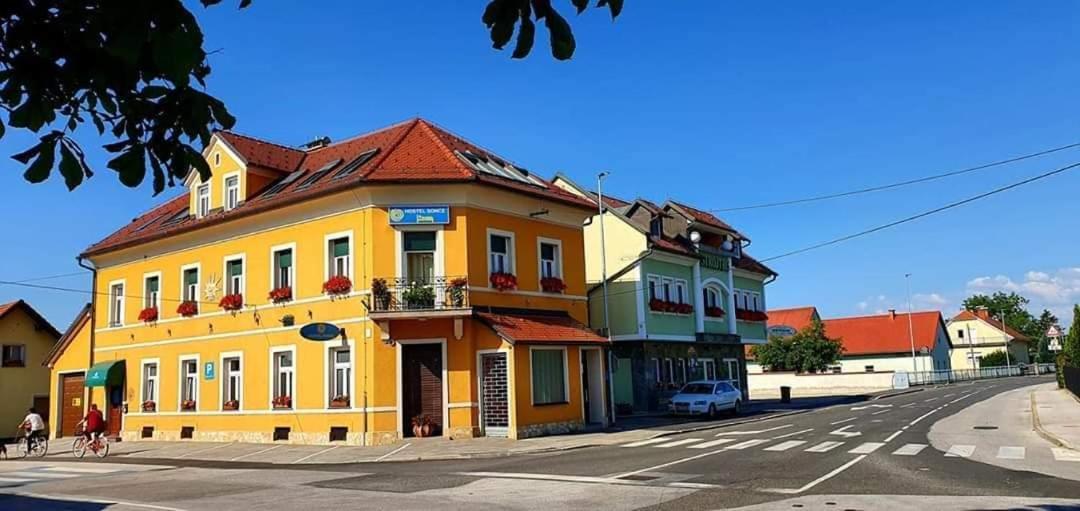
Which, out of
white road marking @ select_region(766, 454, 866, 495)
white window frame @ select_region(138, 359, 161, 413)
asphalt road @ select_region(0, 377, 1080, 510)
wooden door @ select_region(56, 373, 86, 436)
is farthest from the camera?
wooden door @ select_region(56, 373, 86, 436)

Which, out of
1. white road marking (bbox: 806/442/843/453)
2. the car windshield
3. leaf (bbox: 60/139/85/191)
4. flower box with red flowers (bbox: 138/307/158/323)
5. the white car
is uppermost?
flower box with red flowers (bbox: 138/307/158/323)

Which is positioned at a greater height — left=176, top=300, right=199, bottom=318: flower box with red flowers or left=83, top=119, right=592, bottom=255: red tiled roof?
left=83, top=119, right=592, bottom=255: red tiled roof

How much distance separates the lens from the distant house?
3947 inches

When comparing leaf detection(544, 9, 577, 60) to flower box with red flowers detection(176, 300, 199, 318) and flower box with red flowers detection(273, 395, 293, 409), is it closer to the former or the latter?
flower box with red flowers detection(273, 395, 293, 409)

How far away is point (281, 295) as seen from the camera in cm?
2580

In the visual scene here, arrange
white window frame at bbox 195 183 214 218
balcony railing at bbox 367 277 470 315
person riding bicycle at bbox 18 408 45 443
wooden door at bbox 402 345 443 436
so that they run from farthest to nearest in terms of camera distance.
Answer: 1. white window frame at bbox 195 183 214 218
2. person riding bicycle at bbox 18 408 45 443
3. wooden door at bbox 402 345 443 436
4. balcony railing at bbox 367 277 470 315

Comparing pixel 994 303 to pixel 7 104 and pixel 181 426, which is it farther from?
pixel 7 104

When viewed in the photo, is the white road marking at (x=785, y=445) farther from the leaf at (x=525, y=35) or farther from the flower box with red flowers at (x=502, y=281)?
the leaf at (x=525, y=35)

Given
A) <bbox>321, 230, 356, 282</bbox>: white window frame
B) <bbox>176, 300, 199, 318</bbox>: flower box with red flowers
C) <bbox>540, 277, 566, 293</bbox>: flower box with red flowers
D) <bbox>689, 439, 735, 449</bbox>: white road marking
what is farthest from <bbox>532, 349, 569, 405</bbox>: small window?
<bbox>176, 300, 199, 318</bbox>: flower box with red flowers

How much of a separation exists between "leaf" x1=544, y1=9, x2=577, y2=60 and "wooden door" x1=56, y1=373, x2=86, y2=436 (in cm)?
3628

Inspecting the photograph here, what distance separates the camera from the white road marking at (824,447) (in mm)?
17734

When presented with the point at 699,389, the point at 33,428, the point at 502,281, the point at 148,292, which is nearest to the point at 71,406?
the point at 148,292

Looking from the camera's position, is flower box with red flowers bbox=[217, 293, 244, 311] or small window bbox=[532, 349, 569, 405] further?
flower box with red flowers bbox=[217, 293, 244, 311]

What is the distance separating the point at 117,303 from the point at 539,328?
1904 centimetres
